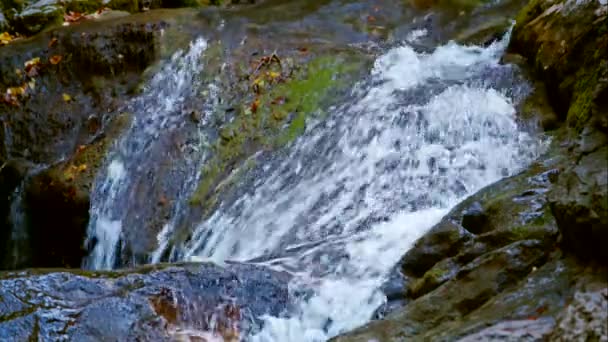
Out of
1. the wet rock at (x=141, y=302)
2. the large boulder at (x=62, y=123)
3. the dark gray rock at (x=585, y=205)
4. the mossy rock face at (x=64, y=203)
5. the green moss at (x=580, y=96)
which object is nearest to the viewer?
the dark gray rock at (x=585, y=205)

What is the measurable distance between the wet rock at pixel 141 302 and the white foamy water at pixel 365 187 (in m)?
0.19

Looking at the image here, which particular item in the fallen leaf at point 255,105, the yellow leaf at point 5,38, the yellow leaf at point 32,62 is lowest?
the fallen leaf at point 255,105

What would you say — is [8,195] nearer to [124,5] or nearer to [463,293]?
[124,5]

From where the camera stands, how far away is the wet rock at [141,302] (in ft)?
12.3

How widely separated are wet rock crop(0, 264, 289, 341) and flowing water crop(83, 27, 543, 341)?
178 mm

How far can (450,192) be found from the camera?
17.4ft

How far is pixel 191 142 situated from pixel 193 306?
3.10 metres

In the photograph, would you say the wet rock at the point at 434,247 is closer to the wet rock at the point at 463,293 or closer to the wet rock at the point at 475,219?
the wet rock at the point at 475,219

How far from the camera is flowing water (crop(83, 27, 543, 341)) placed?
438 cm

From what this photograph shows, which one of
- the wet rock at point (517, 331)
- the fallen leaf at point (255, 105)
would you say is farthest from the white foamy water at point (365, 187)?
the wet rock at point (517, 331)

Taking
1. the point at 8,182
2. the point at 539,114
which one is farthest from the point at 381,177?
the point at 8,182

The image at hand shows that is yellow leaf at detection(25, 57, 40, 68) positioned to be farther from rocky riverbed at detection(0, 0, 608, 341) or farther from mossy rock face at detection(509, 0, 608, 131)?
mossy rock face at detection(509, 0, 608, 131)

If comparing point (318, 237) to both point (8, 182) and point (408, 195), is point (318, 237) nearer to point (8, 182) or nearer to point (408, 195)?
point (408, 195)

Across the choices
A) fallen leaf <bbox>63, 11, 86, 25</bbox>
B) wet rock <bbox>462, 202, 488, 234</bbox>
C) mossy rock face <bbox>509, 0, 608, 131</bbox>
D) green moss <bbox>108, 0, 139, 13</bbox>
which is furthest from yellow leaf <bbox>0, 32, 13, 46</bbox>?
wet rock <bbox>462, 202, 488, 234</bbox>
